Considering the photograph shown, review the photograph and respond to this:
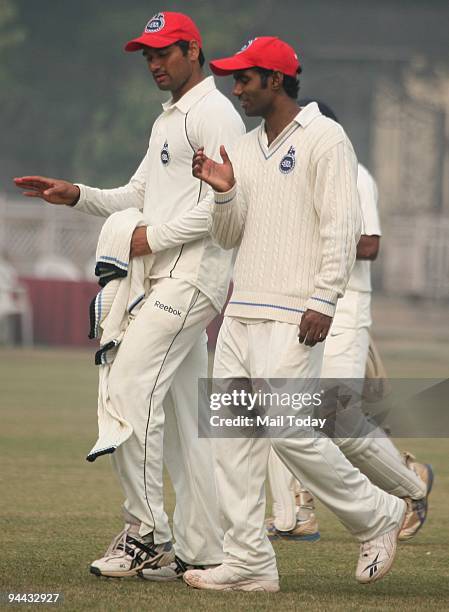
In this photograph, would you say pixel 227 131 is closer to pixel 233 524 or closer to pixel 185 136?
pixel 185 136

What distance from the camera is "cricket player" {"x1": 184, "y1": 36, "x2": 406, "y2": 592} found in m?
5.56

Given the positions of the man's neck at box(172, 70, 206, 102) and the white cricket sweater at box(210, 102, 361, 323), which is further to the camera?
the man's neck at box(172, 70, 206, 102)

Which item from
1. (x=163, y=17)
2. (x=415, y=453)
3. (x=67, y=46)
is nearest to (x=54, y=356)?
(x=415, y=453)

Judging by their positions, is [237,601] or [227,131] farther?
[227,131]

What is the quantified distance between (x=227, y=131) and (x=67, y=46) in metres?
30.8

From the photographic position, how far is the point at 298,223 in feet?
18.6

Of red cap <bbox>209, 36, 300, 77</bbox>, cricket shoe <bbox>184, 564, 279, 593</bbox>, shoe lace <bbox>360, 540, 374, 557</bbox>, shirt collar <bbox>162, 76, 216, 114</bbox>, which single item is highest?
red cap <bbox>209, 36, 300, 77</bbox>

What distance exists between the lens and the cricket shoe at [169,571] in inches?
237

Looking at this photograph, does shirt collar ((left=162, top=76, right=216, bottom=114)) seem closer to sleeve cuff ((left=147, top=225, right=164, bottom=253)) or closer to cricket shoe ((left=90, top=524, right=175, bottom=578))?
sleeve cuff ((left=147, top=225, right=164, bottom=253))

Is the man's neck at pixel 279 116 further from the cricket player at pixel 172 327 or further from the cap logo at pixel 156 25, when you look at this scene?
the cap logo at pixel 156 25

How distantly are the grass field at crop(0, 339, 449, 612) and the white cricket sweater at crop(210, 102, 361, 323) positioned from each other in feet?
3.41

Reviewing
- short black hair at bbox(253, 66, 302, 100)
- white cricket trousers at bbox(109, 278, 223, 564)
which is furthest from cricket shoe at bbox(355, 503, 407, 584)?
short black hair at bbox(253, 66, 302, 100)

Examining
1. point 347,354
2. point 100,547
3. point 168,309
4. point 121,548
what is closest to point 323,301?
point 168,309

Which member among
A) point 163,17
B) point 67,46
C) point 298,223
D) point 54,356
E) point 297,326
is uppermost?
point 67,46
